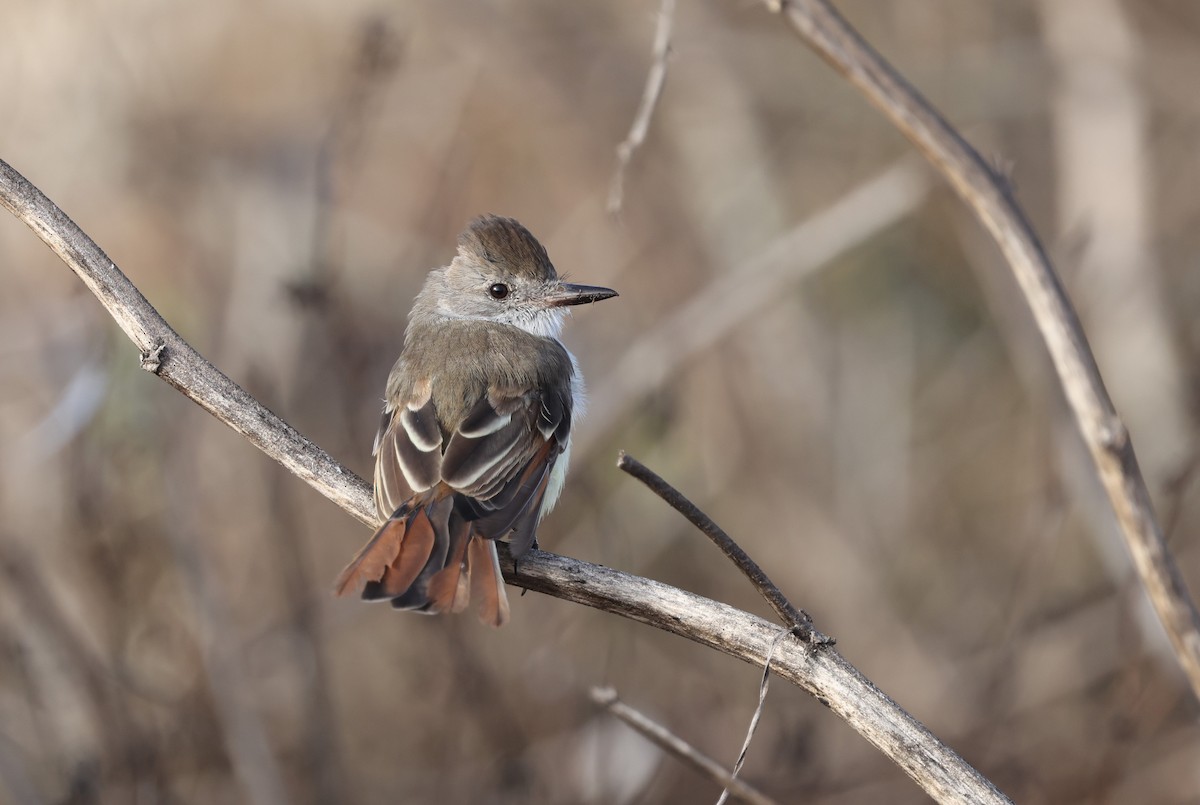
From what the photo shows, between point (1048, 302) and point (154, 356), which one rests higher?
point (1048, 302)

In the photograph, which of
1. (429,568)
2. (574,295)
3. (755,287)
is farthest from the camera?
(755,287)

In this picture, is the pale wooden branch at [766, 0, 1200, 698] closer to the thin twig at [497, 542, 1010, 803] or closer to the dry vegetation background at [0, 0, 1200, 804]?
the thin twig at [497, 542, 1010, 803]

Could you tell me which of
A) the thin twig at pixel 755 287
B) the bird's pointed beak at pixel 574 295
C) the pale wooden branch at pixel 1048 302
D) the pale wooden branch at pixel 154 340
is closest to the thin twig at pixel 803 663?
the pale wooden branch at pixel 1048 302

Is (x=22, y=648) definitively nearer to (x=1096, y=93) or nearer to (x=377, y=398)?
(x=377, y=398)

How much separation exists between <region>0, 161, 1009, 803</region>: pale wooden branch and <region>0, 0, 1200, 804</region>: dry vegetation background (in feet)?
5.65

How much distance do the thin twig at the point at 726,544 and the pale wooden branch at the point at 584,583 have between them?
0.05 m

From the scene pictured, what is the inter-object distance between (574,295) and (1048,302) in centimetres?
261

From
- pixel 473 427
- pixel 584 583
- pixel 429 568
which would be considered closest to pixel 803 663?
pixel 584 583

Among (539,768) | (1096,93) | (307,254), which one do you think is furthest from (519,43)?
(539,768)

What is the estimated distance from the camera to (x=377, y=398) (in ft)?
18.8

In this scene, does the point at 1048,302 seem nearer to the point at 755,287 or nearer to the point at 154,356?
the point at 154,356

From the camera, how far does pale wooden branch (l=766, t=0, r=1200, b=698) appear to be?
6.22 ft

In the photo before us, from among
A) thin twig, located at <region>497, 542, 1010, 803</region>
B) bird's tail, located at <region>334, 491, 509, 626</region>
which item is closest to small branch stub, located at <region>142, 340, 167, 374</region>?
bird's tail, located at <region>334, 491, 509, 626</region>

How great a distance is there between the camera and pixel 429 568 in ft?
9.71
